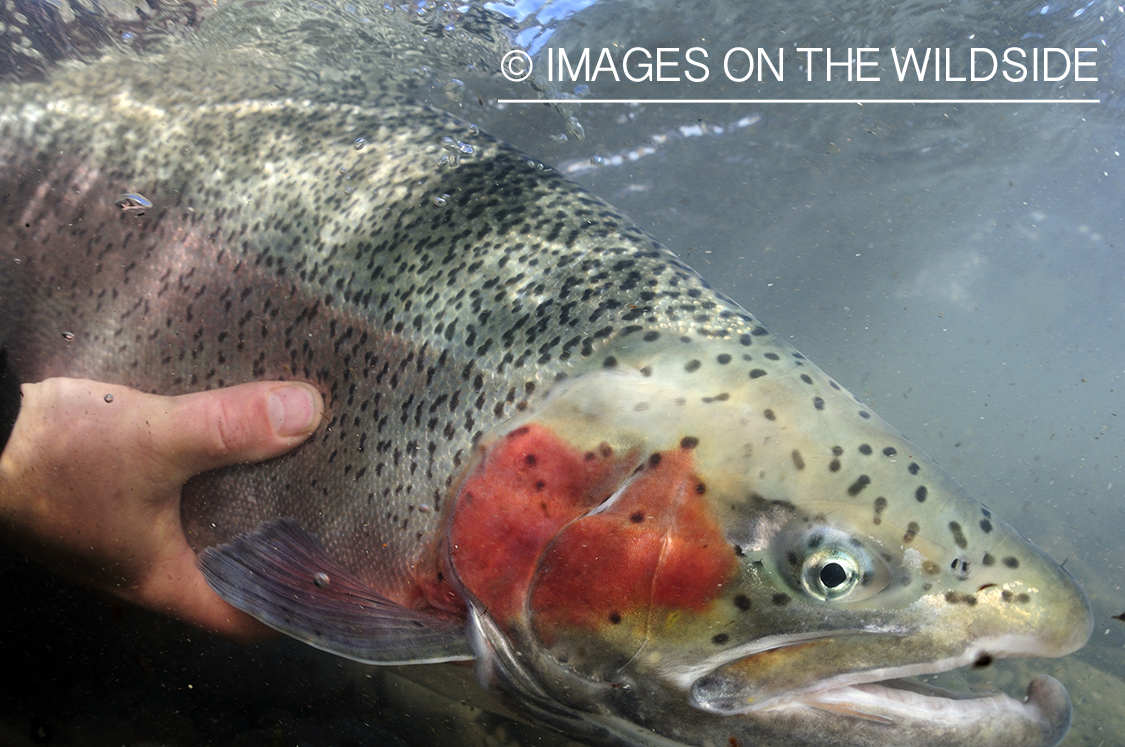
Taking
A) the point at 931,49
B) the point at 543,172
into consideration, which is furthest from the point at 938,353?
the point at 543,172

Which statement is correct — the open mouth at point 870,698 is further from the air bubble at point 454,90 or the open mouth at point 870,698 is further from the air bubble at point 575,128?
the air bubble at point 575,128

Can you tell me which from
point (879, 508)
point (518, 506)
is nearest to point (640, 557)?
point (518, 506)

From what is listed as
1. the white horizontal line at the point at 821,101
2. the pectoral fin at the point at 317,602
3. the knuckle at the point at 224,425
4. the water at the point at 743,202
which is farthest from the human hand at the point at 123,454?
the white horizontal line at the point at 821,101

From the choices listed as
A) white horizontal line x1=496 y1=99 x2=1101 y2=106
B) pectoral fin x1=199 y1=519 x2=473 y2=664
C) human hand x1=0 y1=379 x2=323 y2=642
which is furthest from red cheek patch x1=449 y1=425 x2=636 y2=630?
white horizontal line x1=496 y1=99 x2=1101 y2=106

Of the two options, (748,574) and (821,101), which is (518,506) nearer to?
(748,574)

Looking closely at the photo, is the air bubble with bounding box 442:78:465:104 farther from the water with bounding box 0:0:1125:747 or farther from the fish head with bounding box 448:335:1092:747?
the fish head with bounding box 448:335:1092:747
